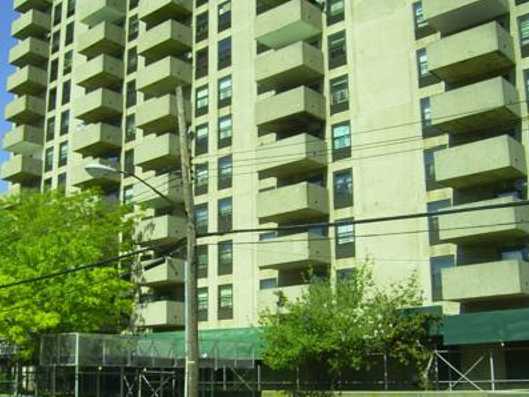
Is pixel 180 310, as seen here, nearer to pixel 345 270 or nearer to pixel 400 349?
pixel 345 270

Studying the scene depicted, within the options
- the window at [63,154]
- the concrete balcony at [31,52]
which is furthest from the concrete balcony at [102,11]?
the window at [63,154]

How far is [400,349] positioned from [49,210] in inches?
914

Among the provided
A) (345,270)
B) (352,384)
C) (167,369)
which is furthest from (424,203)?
(167,369)

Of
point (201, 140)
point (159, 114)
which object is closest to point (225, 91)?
point (201, 140)

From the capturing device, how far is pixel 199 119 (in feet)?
179

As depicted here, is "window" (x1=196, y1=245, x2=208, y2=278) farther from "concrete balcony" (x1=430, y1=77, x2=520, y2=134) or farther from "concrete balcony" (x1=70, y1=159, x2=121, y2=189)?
"concrete balcony" (x1=430, y1=77, x2=520, y2=134)

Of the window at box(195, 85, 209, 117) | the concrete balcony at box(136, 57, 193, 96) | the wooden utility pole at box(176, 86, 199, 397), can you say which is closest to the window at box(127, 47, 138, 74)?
the concrete balcony at box(136, 57, 193, 96)

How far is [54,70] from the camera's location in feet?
238

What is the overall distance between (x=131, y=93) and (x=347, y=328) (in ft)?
105

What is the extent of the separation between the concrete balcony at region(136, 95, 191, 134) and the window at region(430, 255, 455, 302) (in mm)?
21450

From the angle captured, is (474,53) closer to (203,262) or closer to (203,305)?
(203,262)

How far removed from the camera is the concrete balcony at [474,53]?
37.9m

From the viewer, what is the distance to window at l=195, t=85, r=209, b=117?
54531 millimetres

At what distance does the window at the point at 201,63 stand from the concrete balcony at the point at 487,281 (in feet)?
82.6
